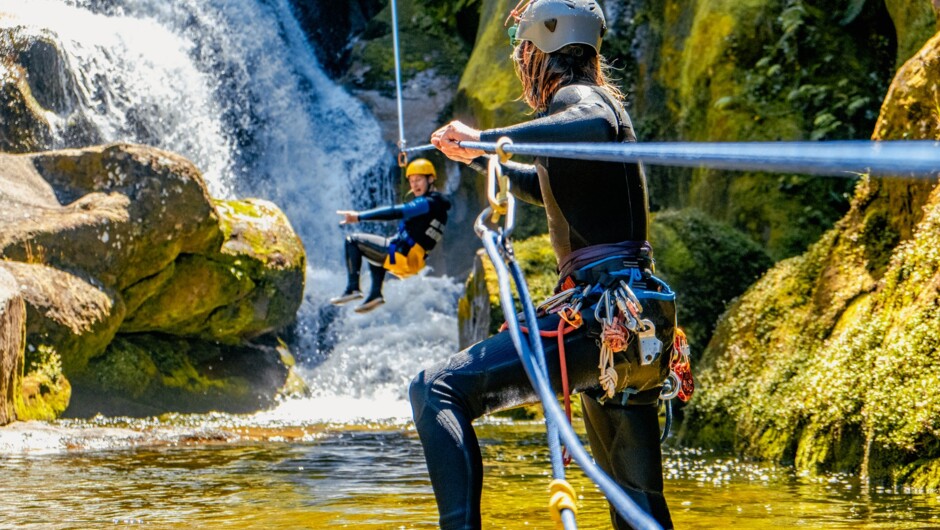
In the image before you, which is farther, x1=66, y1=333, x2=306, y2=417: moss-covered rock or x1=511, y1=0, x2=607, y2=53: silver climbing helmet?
x1=66, y1=333, x2=306, y2=417: moss-covered rock

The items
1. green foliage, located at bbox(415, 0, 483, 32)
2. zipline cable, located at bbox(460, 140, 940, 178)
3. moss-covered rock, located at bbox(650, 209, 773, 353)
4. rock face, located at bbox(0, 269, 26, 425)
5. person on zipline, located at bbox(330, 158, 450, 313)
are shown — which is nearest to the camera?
zipline cable, located at bbox(460, 140, 940, 178)

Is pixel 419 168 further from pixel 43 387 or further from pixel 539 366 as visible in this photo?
pixel 539 366

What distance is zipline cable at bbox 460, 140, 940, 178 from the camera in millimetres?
1525

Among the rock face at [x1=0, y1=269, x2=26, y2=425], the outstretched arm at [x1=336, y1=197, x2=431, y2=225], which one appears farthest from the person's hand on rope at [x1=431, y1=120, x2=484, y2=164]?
the rock face at [x1=0, y1=269, x2=26, y2=425]

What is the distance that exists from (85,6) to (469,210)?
334 inches

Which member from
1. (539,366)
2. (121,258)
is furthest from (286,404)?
(539,366)

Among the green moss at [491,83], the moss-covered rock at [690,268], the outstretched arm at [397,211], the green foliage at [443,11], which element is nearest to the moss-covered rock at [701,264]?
the moss-covered rock at [690,268]

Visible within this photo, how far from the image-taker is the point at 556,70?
3.84 metres

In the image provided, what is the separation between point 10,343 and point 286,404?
568 centimetres

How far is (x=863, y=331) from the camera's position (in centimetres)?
796

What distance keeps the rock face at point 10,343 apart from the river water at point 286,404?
0.35 metres

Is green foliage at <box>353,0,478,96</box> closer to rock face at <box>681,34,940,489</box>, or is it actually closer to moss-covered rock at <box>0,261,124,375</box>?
moss-covered rock at <box>0,261,124,375</box>

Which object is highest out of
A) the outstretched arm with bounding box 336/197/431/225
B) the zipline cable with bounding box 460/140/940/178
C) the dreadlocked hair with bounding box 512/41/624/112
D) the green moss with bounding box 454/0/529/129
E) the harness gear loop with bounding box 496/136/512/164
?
the green moss with bounding box 454/0/529/129

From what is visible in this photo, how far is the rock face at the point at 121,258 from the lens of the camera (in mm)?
12141
